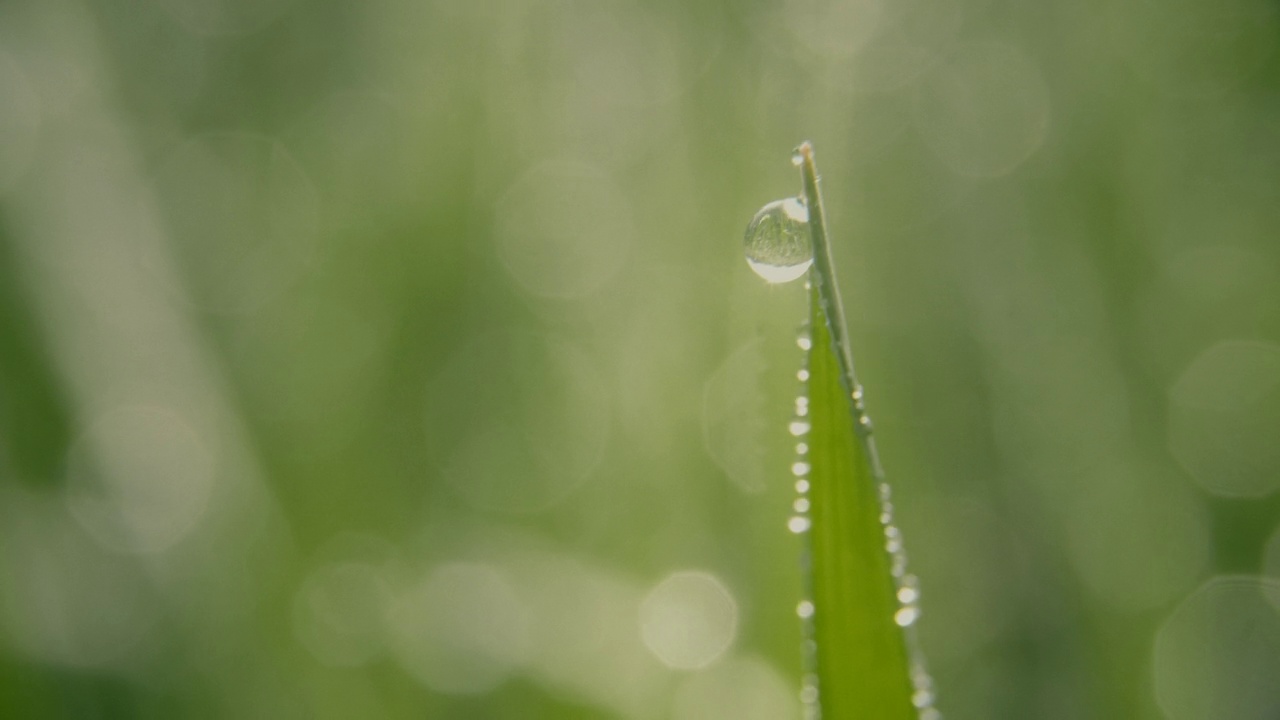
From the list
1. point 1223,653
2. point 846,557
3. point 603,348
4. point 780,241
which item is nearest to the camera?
point 846,557

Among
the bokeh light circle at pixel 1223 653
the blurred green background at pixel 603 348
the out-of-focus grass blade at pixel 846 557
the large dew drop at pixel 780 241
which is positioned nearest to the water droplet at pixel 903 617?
the out-of-focus grass blade at pixel 846 557

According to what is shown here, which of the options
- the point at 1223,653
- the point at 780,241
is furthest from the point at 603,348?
the point at 1223,653

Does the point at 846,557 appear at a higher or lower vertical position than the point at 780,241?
lower

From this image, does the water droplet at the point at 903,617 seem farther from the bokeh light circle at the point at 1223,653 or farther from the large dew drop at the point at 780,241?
the bokeh light circle at the point at 1223,653

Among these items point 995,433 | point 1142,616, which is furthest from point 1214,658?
point 995,433

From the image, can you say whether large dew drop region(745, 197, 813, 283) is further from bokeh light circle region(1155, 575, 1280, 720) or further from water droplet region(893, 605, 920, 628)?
bokeh light circle region(1155, 575, 1280, 720)

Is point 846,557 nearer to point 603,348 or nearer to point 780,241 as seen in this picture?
point 780,241
